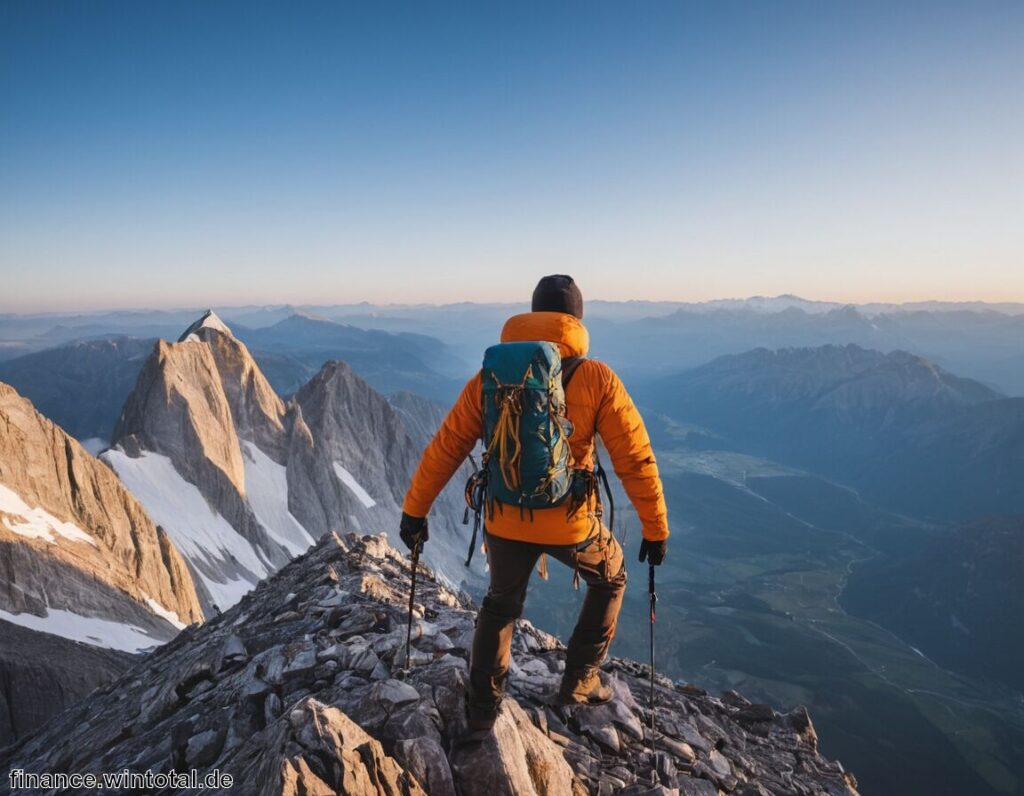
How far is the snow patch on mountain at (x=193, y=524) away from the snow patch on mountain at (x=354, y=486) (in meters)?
29.5

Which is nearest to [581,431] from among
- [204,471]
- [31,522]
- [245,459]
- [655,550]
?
[655,550]

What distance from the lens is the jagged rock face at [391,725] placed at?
4.98m

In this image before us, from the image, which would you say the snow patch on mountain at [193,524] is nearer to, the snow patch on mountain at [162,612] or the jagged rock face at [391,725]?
the snow patch on mountain at [162,612]

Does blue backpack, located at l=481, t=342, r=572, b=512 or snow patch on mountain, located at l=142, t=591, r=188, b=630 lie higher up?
blue backpack, located at l=481, t=342, r=572, b=512

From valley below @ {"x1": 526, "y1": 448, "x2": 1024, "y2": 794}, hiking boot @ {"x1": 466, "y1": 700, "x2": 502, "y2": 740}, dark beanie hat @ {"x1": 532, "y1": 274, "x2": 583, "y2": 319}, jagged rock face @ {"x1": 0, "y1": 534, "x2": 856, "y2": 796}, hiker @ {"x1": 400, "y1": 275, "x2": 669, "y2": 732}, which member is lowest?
valley below @ {"x1": 526, "y1": 448, "x2": 1024, "y2": 794}

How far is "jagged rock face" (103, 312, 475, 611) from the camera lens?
54.3m

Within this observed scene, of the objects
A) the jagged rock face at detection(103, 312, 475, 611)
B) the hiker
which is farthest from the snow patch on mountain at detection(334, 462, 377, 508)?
the hiker

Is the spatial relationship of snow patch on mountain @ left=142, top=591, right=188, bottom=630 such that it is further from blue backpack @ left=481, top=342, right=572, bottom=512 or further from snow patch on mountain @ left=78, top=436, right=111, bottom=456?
snow patch on mountain @ left=78, top=436, right=111, bottom=456

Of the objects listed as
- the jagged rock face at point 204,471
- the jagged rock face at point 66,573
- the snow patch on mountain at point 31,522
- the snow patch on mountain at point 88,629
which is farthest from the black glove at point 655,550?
the jagged rock face at point 204,471

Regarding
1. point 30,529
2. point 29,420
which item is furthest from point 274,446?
point 30,529

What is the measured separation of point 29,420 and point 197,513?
27.3m

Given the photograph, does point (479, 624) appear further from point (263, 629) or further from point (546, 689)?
point (263, 629)

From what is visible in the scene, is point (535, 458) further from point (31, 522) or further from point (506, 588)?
point (31, 522)

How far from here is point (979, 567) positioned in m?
165
